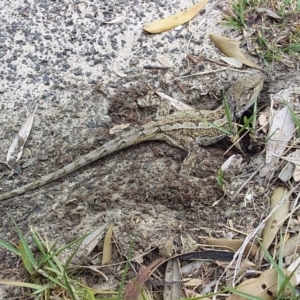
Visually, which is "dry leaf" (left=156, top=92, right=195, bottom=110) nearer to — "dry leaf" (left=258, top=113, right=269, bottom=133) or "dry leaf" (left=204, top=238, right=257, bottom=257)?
"dry leaf" (left=258, top=113, right=269, bottom=133)

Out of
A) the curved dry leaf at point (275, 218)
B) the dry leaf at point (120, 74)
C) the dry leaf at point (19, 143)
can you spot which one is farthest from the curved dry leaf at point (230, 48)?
the dry leaf at point (19, 143)

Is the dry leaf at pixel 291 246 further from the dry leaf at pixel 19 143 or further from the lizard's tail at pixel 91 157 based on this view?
the dry leaf at pixel 19 143

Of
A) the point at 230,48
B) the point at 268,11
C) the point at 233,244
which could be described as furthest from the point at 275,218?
the point at 268,11

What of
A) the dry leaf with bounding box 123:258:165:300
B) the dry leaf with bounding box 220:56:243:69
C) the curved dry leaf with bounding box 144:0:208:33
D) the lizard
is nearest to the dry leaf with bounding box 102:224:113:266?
the dry leaf with bounding box 123:258:165:300

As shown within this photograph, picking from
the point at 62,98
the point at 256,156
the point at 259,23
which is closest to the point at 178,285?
the point at 256,156

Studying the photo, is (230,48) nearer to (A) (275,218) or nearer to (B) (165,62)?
(B) (165,62)
